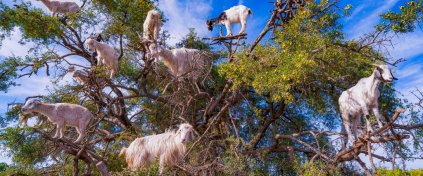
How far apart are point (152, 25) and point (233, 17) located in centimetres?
157

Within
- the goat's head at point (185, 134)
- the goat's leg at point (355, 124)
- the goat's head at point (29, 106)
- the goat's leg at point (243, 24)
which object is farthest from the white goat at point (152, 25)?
the goat's leg at point (355, 124)

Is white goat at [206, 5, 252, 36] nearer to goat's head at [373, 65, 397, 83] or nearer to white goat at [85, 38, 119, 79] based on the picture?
white goat at [85, 38, 119, 79]

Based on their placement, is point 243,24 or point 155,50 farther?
point 243,24

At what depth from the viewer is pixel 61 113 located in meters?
5.23

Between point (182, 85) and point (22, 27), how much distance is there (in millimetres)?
2576

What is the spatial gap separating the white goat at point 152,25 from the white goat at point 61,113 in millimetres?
1728

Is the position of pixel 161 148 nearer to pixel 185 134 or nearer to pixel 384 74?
pixel 185 134

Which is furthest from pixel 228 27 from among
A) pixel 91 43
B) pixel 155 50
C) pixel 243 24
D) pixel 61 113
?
pixel 61 113

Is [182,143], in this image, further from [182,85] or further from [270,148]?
[270,148]

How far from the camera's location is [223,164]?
530 centimetres

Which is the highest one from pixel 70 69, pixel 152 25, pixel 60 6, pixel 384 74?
pixel 60 6

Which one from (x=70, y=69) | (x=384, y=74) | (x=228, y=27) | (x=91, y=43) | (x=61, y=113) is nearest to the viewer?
(x=384, y=74)

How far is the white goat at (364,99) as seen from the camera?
4.88 metres

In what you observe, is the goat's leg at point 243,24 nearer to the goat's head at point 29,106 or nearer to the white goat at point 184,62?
the white goat at point 184,62
